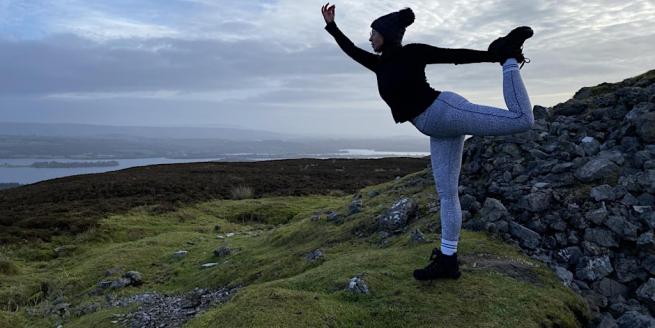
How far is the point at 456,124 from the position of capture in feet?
18.4

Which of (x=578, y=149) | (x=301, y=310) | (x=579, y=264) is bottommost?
(x=301, y=310)

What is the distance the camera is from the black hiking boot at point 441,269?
21.9 feet

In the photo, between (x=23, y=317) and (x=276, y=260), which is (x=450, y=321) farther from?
(x=23, y=317)

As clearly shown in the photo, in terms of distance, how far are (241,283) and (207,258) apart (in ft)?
13.4

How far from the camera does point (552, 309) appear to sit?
6223mm

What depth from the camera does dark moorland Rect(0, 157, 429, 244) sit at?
2277cm

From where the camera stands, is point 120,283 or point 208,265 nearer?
point 120,283

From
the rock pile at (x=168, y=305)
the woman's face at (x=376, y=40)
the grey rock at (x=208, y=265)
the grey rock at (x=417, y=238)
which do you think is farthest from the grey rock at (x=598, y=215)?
the grey rock at (x=208, y=265)

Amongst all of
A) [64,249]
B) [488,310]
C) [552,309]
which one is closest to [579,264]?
[552,309]

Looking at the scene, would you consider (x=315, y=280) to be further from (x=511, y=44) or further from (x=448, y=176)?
(x=511, y=44)

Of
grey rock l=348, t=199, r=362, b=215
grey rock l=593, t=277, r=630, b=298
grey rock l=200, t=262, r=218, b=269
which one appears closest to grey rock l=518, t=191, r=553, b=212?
grey rock l=593, t=277, r=630, b=298

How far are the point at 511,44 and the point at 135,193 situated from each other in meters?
31.7

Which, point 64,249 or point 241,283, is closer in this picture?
point 241,283

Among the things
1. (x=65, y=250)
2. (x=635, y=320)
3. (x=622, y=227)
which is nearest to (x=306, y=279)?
(x=635, y=320)
